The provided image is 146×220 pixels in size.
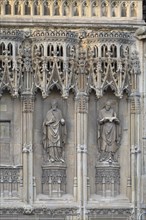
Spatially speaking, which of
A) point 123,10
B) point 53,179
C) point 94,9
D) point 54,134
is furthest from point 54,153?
point 123,10

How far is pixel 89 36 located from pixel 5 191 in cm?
295

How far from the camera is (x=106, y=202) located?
17.6m

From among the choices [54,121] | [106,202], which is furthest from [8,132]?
[106,202]

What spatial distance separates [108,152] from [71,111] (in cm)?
93

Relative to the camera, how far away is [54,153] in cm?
1747

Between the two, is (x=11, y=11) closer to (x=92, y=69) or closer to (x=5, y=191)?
(x=92, y=69)

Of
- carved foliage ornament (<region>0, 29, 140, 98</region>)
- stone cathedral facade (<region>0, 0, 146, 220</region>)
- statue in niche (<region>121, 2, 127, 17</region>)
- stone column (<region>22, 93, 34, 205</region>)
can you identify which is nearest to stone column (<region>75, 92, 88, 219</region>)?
stone cathedral facade (<region>0, 0, 146, 220</region>)

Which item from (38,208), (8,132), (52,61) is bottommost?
(38,208)

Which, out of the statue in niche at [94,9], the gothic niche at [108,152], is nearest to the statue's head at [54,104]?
the gothic niche at [108,152]

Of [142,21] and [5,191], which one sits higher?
[142,21]

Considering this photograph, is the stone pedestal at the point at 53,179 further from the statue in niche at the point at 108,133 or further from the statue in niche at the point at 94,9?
the statue in niche at the point at 94,9

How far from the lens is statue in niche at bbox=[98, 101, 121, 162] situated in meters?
17.6

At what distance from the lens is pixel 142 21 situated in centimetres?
1781

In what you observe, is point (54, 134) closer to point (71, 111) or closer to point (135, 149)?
point (71, 111)
